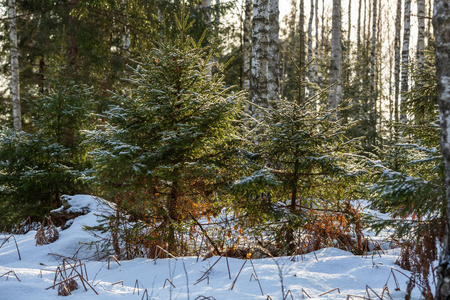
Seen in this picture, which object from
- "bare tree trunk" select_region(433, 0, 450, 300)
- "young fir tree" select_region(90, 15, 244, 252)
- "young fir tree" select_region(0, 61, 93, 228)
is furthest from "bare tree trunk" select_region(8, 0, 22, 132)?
"bare tree trunk" select_region(433, 0, 450, 300)

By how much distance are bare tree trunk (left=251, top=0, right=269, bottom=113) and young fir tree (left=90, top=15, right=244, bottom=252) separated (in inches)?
91.1

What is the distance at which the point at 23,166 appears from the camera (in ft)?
27.6

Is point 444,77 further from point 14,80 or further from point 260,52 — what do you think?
point 14,80

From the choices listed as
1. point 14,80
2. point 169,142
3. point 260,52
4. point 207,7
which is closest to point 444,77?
point 169,142

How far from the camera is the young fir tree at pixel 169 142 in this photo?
4.83 meters

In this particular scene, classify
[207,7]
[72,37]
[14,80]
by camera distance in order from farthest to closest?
1. [207,7]
2. [14,80]
3. [72,37]

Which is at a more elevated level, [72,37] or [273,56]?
[72,37]

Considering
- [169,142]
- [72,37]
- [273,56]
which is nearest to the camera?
[169,142]

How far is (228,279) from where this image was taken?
3.46 metres

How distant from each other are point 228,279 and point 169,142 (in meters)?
2.22

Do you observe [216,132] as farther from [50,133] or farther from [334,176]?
[50,133]

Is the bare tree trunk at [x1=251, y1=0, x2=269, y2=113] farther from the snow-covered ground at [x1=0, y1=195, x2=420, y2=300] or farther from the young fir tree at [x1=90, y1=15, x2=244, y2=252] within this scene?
the snow-covered ground at [x1=0, y1=195, x2=420, y2=300]

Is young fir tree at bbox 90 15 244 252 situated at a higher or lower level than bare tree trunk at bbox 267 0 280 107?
lower

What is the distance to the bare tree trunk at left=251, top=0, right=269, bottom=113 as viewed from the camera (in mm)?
7512
